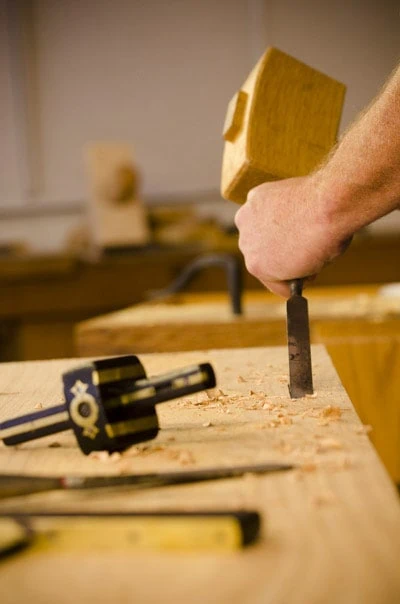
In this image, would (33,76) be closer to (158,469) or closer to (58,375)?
(58,375)

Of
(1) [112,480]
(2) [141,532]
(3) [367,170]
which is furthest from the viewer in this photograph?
(3) [367,170]

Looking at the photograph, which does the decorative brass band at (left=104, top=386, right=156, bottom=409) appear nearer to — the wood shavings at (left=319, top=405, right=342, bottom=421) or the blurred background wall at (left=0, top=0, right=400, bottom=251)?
the wood shavings at (left=319, top=405, right=342, bottom=421)

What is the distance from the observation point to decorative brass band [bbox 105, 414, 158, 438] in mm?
590

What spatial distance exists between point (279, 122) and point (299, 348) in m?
0.32

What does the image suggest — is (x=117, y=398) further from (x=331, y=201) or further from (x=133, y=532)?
(x=331, y=201)

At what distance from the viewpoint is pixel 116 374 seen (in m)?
0.60

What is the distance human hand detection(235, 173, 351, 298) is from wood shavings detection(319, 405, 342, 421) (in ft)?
0.68

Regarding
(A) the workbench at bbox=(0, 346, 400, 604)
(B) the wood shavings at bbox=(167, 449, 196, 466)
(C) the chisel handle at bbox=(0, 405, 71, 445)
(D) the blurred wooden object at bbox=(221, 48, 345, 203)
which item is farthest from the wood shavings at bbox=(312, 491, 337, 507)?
(D) the blurred wooden object at bbox=(221, 48, 345, 203)

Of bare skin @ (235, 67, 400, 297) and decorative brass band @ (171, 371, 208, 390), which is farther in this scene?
bare skin @ (235, 67, 400, 297)

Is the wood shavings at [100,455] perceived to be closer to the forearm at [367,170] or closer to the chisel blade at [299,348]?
the chisel blade at [299,348]

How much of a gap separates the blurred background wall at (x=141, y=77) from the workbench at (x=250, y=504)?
391cm

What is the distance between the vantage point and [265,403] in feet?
2.48

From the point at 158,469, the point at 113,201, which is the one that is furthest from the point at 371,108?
the point at 113,201

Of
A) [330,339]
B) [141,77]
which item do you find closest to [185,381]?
[330,339]
